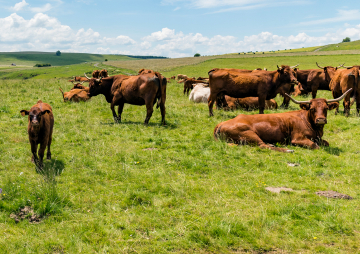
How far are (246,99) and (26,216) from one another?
41.2 ft

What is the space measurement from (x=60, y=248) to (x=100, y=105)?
13032 mm

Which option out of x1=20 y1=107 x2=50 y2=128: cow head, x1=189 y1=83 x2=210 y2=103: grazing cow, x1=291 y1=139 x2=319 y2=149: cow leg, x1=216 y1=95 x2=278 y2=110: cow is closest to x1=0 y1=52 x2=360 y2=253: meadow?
x1=291 y1=139 x2=319 y2=149: cow leg

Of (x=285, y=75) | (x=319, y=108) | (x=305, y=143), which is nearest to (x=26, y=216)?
(x=305, y=143)

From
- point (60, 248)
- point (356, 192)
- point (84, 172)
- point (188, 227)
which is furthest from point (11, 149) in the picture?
point (356, 192)


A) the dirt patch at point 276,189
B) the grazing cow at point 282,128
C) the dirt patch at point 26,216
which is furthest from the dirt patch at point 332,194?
the dirt patch at point 26,216

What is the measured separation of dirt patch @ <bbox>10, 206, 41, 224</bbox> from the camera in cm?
521

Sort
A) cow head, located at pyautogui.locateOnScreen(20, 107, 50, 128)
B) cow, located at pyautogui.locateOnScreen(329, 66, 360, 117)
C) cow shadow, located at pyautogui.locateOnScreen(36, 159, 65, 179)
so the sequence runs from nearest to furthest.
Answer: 1. cow head, located at pyautogui.locateOnScreen(20, 107, 50, 128)
2. cow shadow, located at pyautogui.locateOnScreen(36, 159, 65, 179)
3. cow, located at pyautogui.locateOnScreen(329, 66, 360, 117)

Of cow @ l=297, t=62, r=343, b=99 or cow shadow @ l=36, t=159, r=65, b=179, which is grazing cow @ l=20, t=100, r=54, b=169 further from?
cow @ l=297, t=62, r=343, b=99

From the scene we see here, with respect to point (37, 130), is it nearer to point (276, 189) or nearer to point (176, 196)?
point (176, 196)

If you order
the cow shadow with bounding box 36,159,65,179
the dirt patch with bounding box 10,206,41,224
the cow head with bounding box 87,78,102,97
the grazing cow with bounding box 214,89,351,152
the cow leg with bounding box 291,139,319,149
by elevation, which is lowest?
the dirt patch with bounding box 10,206,41,224

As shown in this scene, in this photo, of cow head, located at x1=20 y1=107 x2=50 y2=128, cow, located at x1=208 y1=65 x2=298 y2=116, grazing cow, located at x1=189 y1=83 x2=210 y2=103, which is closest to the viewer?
cow head, located at x1=20 y1=107 x2=50 y2=128

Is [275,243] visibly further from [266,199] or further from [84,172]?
[84,172]

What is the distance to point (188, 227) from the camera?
487 centimetres

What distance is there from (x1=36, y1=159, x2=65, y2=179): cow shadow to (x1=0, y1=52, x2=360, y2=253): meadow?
28 millimetres
